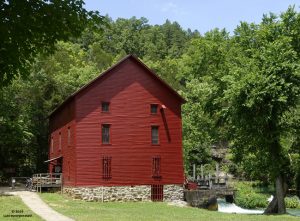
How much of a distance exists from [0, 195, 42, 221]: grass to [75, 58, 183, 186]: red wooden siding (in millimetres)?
5611

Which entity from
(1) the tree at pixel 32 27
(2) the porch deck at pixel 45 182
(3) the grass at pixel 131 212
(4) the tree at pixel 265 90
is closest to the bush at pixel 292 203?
(4) the tree at pixel 265 90

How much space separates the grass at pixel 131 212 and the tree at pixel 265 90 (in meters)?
6.58

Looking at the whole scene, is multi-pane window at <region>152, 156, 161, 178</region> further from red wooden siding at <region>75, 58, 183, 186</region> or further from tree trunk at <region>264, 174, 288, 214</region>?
tree trunk at <region>264, 174, 288, 214</region>

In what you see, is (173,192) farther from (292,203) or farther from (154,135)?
(292,203)

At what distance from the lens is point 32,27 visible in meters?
8.40

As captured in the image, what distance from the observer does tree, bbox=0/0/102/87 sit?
8227 millimetres

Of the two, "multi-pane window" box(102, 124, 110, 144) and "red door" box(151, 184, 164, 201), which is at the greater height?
"multi-pane window" box(102, 124, 110, 144)

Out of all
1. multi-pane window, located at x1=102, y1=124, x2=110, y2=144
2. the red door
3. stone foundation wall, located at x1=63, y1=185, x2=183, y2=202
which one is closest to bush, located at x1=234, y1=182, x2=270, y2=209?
stone foundation wall, located at x1=63, y1=185, x2=183, y2=202

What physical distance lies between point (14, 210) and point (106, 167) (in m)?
11.2

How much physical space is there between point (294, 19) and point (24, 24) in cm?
2725

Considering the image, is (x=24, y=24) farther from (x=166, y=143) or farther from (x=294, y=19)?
(x=166, y=143)

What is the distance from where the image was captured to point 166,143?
37.9 m

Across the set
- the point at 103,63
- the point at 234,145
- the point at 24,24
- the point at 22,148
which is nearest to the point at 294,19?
the point at 234,145

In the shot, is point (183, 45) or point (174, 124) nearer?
point (174, 124)
